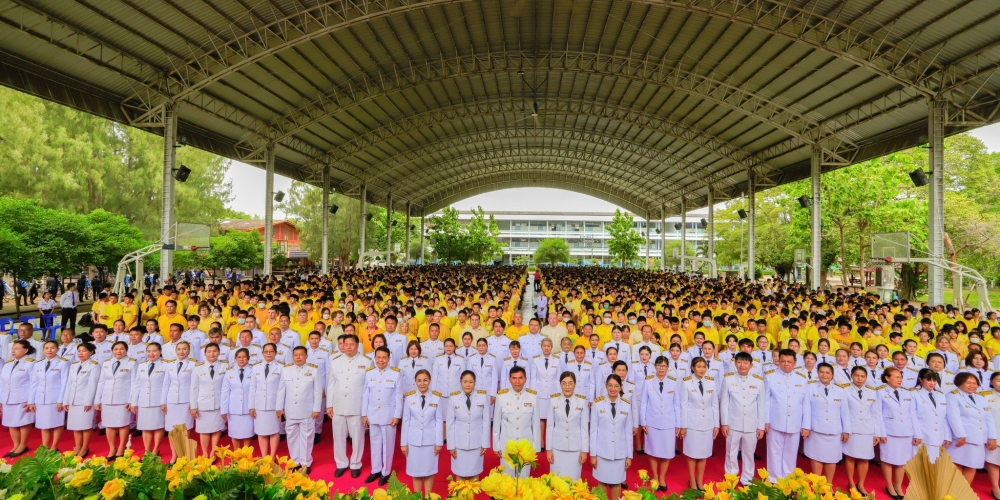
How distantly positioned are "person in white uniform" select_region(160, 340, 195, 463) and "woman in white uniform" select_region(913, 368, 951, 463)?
7.74 meters

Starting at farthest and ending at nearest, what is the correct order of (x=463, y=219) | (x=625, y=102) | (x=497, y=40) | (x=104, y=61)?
(x=463, y=219)
(x=625, y=102)
(x=497, y=40)
(x=104, y=61)

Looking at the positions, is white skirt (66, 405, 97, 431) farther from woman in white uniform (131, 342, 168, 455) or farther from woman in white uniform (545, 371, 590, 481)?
woman in white uniform (545, 371, 590, 481)

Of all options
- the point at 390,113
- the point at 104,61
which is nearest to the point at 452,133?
the point at 390,113

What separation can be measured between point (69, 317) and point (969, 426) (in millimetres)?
17757

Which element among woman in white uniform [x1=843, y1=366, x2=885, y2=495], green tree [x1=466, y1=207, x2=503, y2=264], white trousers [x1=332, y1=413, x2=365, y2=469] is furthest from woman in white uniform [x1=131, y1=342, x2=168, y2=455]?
green tree [x1=466, y1=207, x2=503, y2=264]

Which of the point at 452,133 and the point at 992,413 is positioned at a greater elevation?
the point at 452,133

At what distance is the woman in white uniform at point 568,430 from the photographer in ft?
15.6

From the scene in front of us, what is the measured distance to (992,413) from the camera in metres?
5.13

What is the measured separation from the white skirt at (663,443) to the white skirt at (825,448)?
1.45 m

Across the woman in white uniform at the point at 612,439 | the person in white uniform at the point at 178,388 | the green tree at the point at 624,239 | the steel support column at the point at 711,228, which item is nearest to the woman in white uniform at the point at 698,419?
the woman in white uniform at the point at 612,439

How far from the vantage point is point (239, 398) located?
5.53 metres

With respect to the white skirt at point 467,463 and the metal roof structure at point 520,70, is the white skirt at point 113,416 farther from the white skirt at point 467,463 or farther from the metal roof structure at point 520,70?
the metal roof structure at point 520,70

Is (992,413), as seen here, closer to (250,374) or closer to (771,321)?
(771,321)

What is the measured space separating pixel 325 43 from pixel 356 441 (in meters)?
14.6
